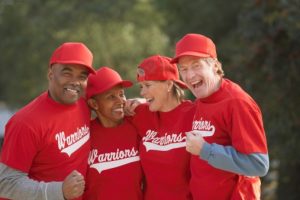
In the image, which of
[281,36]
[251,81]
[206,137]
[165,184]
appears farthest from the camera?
[251,81]

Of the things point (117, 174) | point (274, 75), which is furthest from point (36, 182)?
point (274, 75)

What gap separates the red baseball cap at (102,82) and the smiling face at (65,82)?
25 cm

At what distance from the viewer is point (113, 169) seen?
4574mm

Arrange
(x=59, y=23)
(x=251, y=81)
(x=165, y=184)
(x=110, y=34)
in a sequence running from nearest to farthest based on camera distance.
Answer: (x=165, y=184) → (x=251, y=81) → (x=59, y=23) → (x=110, y=34)

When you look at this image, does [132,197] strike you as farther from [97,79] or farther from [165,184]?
[97,79]

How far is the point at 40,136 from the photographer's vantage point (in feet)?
13.5

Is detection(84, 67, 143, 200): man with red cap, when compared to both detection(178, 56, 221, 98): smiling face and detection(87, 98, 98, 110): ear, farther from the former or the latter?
detection(178, 56, 221, 98): smiling face

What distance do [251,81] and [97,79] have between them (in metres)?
4.74

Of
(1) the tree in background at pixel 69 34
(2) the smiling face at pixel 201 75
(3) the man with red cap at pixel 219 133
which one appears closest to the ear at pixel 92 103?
(3) the man with red cap at pixel 219 133

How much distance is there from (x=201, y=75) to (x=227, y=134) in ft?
1.42

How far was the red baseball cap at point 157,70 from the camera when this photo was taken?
454cm

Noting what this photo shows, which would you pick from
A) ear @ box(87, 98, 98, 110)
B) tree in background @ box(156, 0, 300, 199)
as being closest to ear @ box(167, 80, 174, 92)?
ear @ box(87, 98, 98, 110)

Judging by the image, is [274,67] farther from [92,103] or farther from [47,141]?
[47,141]

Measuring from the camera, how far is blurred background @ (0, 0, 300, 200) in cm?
846
